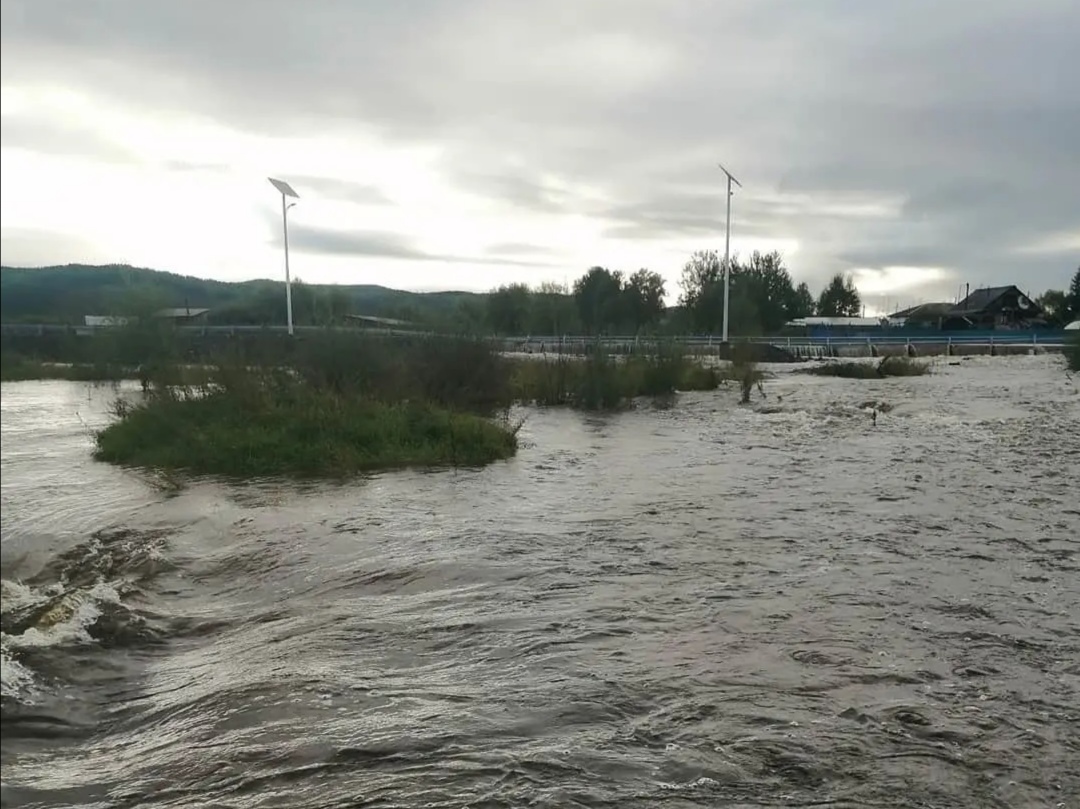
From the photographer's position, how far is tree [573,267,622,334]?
78875 mm

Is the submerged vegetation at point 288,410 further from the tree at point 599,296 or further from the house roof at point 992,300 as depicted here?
the tree at point 599,296

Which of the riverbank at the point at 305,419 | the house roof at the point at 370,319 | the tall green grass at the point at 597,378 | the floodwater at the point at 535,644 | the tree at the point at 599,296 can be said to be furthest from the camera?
the tree at the point at 599,296

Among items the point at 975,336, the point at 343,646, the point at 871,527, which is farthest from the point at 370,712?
the point at 975,336

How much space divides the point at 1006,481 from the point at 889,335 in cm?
5541

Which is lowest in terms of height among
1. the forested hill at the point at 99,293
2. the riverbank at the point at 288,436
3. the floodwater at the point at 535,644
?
the floodwater at the point at 535,644

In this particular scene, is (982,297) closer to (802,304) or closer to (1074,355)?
(1074,355)

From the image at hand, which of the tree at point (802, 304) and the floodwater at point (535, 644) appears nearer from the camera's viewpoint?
the floodwater at point (535, 644)

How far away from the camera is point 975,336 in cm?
5772

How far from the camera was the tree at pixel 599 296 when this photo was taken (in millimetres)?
78875

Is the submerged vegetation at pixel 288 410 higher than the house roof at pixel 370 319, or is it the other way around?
the house roof at pixel 370 319

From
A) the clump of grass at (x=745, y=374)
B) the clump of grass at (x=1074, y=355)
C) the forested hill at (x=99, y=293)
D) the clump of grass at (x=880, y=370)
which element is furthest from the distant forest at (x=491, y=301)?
the clump of grass at (x=1074, y=355)

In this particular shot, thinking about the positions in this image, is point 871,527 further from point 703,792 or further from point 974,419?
point 974,419

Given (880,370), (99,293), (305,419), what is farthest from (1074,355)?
(99,293)

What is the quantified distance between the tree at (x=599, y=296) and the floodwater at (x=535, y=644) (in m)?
66.3
